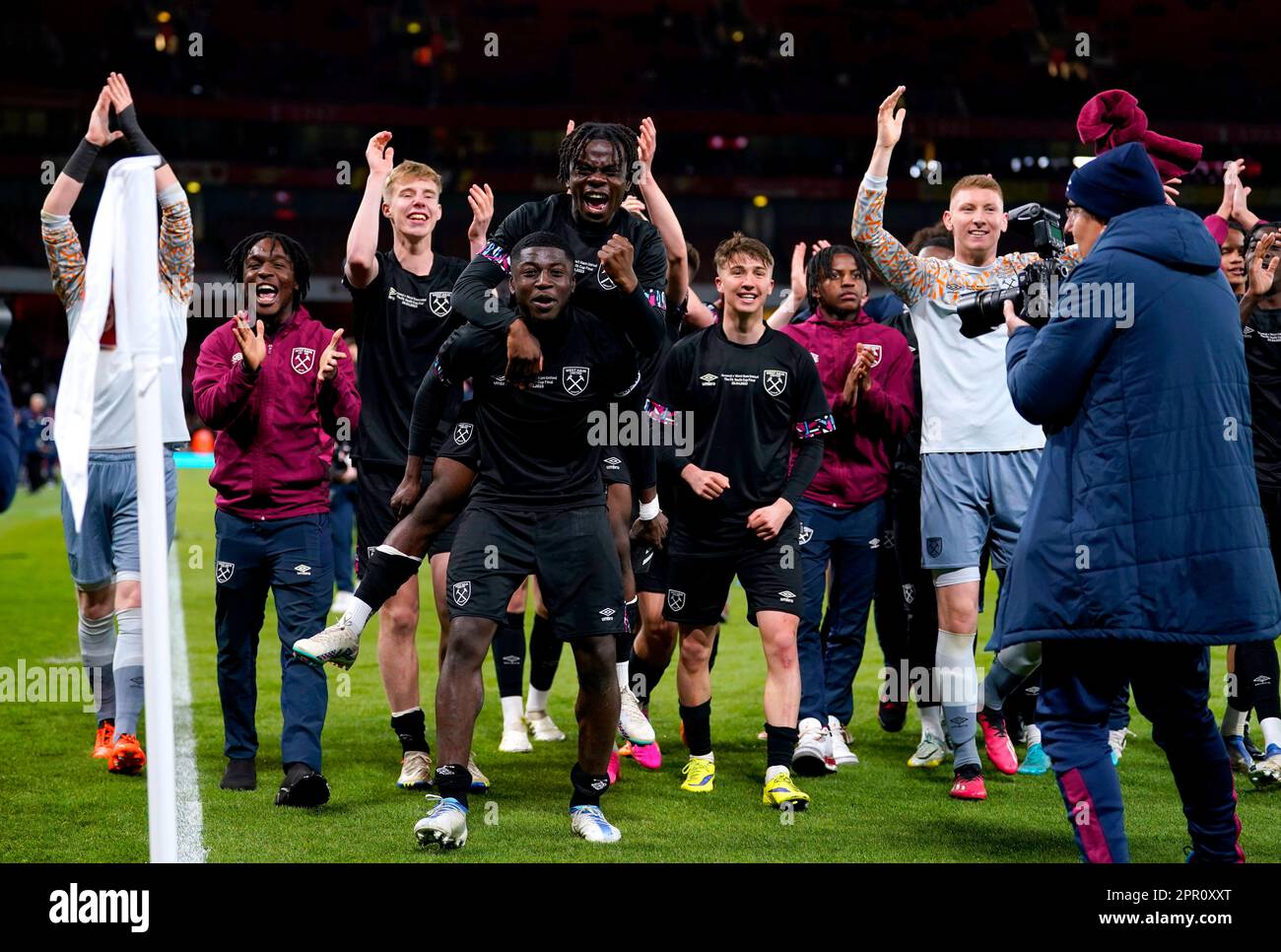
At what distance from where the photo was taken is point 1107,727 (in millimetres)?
4105

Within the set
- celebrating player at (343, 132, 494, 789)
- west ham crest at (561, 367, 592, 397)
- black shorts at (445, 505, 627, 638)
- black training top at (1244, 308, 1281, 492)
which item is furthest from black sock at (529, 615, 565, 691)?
black training top at (1244, 308, 1281, 492)

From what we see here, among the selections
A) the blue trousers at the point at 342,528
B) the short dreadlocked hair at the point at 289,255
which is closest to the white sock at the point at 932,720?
the short dreadlocked hair at the point at 289,255

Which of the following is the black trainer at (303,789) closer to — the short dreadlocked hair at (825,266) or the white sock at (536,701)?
the white sock at (536,701)

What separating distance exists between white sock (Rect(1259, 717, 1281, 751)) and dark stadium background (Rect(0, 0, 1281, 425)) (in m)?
38.6

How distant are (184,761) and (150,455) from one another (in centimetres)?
361

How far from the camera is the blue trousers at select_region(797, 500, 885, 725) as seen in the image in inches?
257

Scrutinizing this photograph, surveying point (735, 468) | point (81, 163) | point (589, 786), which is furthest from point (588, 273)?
point (81, 163)

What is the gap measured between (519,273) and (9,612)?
8.77 m

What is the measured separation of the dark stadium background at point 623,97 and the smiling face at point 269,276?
1492 inches

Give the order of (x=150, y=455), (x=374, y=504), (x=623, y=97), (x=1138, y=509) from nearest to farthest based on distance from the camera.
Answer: (x=150, y=455)
(x=1138, y=509)
(x=374, y=504)
(x=623, y=97)

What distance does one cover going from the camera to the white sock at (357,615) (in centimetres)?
535

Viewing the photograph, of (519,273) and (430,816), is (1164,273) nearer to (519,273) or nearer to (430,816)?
(519,273)

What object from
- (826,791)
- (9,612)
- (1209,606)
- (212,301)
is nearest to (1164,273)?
(1209,606)

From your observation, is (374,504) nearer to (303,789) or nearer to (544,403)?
(303,789)
